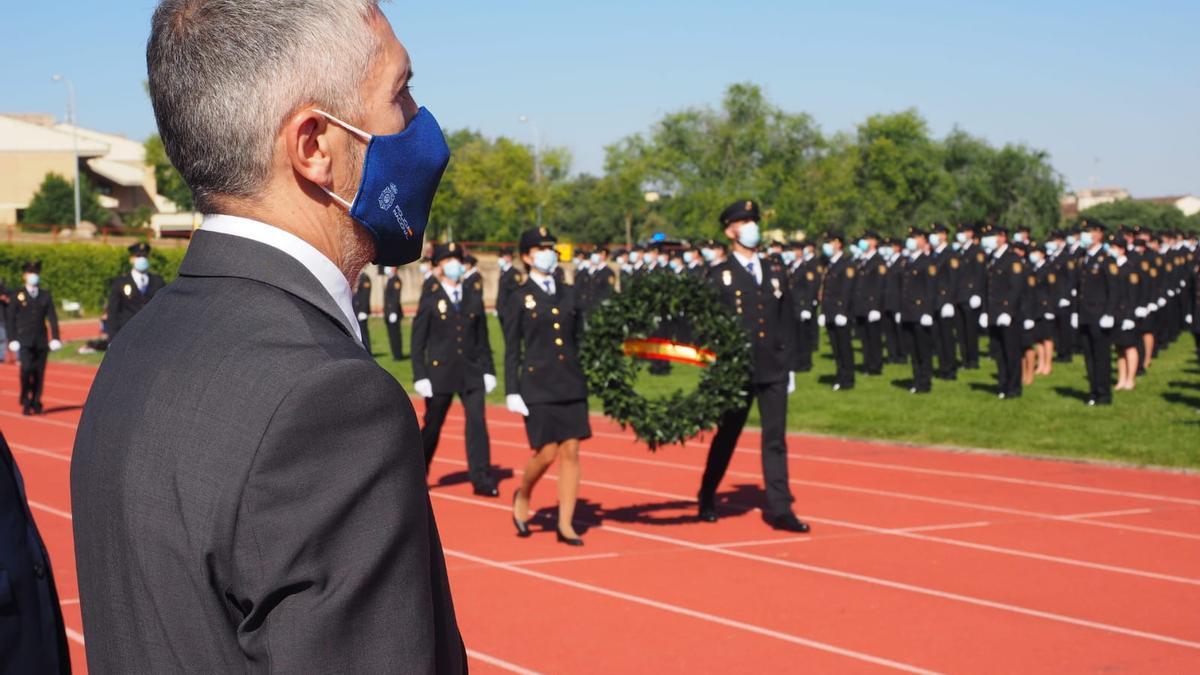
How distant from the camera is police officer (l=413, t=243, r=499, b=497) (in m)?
12.0

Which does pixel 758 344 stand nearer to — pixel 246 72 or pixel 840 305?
pixel 246 72

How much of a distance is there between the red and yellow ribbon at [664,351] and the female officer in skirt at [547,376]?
47 cm

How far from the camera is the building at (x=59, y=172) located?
6681 centimetres

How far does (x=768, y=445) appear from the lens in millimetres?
10133

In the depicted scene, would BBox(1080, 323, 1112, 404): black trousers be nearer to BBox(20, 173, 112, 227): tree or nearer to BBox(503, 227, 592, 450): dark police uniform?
BBox(503, 227, 592, 450): dark police uniform

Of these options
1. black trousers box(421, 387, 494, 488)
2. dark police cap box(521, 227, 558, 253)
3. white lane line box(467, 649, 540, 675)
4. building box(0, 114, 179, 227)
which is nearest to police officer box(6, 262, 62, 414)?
black trousers box(421, 387, 494, 488)

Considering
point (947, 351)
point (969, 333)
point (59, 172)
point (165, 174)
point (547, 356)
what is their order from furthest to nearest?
point (165, 174)
point (59, 172)
point (969, 333)
point (947, 351)
point (547, 356)

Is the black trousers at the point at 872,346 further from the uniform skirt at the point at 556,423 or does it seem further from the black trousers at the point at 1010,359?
the uniform skirt at the point at 556,423

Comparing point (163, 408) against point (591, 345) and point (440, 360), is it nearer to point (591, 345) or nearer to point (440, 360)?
point (591, 345)

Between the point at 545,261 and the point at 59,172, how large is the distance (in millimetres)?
62799

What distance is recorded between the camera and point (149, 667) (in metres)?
1.56

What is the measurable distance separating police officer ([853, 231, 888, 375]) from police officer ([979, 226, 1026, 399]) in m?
2.64

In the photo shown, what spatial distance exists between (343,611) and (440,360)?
10.7 metres

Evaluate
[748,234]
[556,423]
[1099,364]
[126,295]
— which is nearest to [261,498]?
[556,423]
